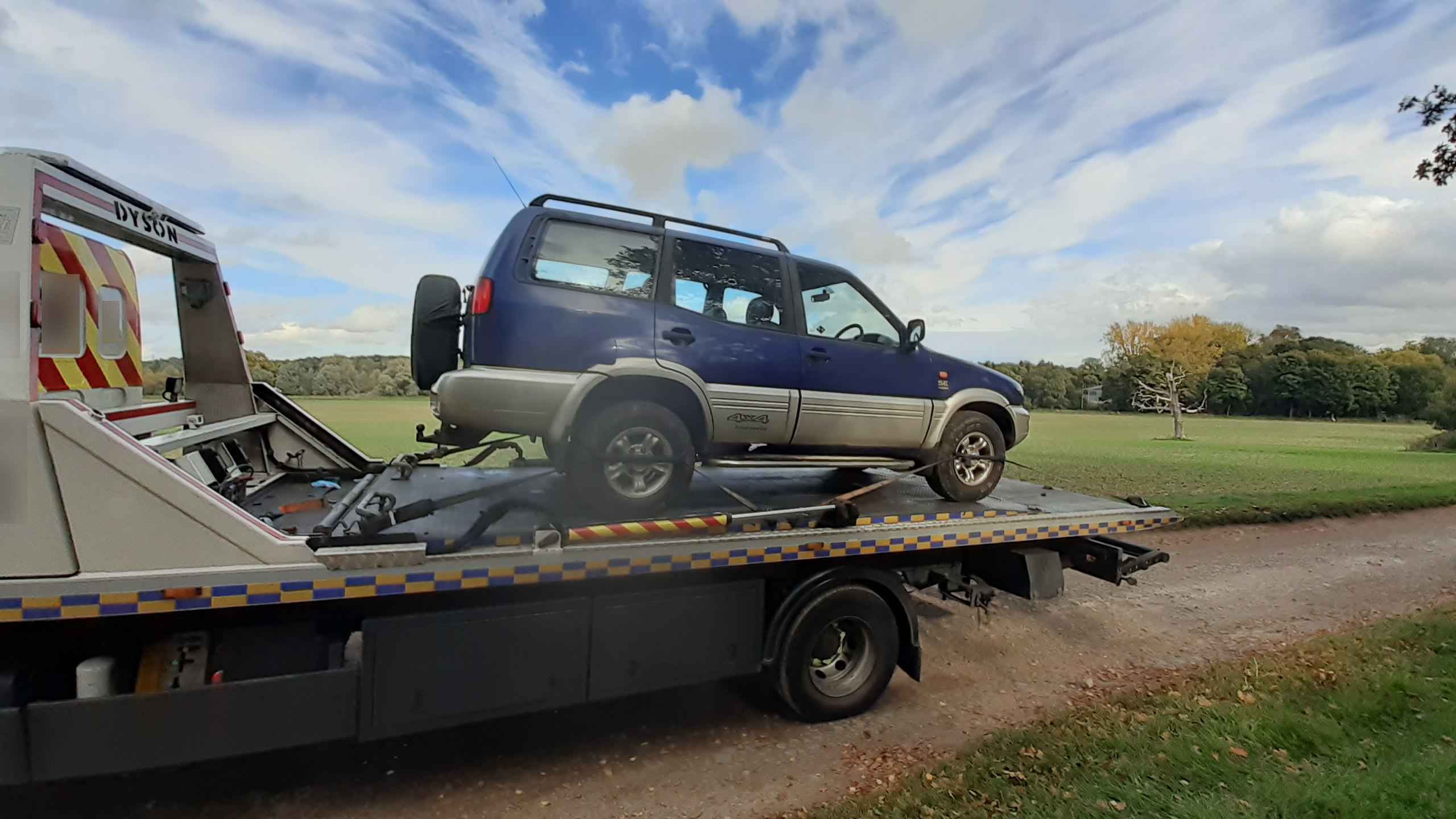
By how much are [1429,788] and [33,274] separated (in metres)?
6.43

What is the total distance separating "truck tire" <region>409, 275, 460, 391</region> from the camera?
4.49 metres

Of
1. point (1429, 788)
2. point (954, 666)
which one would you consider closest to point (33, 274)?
point (954, 666)

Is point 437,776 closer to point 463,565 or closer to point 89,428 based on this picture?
point 463,565

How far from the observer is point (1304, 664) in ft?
17.0

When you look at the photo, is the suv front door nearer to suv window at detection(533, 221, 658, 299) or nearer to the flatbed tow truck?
the flatbed tow truck

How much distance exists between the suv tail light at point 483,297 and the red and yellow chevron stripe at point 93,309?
184cm

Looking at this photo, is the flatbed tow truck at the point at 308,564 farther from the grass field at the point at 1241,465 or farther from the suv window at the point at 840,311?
the grass field at the point at 1241,465

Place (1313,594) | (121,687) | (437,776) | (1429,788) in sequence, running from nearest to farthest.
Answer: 1. (121,687)
2. (1429,788)
3. (437,776)
4. (1313,594)

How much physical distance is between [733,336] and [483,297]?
155 cm

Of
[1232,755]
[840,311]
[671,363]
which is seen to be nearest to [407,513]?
[671,363]

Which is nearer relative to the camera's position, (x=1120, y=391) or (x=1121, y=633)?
(x=1121, y=633)

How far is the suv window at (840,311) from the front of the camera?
504 cm

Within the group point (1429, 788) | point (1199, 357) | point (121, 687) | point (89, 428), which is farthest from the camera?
point (1199, 357)

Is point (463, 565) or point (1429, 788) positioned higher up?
point (463, 565)
